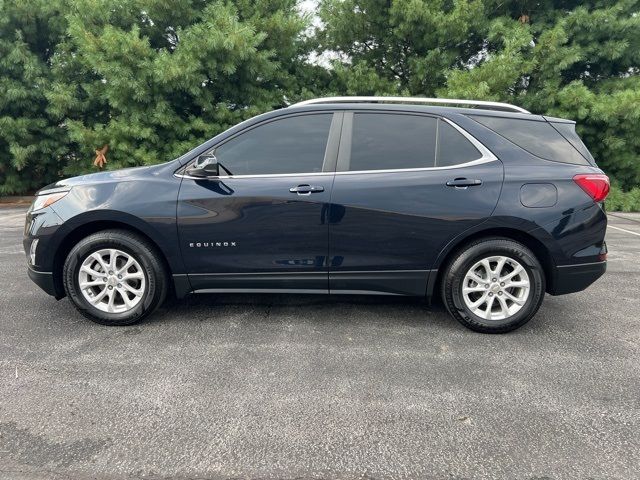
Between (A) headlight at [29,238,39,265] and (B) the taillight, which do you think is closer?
(B) the taillight

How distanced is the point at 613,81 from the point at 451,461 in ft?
44.4

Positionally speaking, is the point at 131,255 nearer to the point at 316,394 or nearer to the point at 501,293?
the point at 316,394

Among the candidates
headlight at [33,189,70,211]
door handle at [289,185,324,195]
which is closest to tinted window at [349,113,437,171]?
door handle at [289,185,324,195]

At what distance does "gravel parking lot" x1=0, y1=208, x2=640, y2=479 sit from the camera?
2.01m

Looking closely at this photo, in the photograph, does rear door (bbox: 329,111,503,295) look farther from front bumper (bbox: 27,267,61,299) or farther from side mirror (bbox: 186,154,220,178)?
front bumper (bbox: 27,267,61,299)

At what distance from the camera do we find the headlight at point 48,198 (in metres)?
3.46

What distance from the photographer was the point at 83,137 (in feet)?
35.1

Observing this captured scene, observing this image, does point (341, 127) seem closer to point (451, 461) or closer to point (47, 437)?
point (451, 461)

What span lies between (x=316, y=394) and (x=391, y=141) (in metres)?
2.00

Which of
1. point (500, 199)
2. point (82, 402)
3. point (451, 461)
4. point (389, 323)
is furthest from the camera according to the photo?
point (389, 323)

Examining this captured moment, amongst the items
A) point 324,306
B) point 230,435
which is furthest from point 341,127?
point 230,435

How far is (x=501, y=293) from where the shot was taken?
132 inches

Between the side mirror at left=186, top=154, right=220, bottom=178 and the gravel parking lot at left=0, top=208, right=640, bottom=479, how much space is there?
1.22 m

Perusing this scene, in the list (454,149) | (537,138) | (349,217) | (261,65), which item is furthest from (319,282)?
(261,65)
